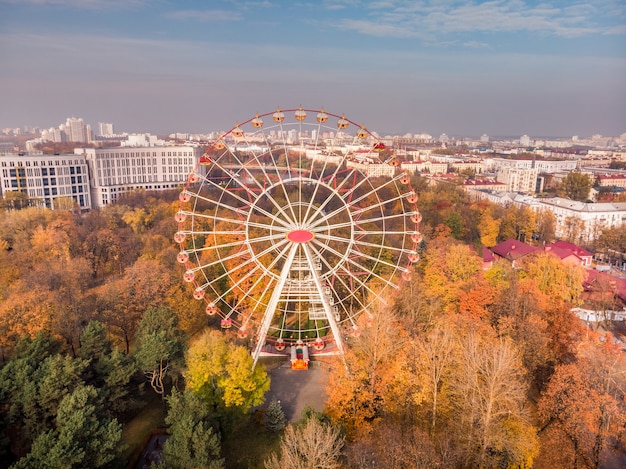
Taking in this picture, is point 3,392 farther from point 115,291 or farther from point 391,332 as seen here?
point 391,332

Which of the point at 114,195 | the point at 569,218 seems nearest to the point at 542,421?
the point at 569,218

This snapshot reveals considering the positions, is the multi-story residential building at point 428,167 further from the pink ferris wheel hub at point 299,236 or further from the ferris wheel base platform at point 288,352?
the pink ferris wheel hub at point 299,236

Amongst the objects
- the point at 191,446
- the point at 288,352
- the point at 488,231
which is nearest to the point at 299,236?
the point at 288,352

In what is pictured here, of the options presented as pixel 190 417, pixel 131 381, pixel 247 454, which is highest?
pixel 190 417

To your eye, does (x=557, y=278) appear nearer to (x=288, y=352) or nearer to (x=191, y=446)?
(x=288, y=352)

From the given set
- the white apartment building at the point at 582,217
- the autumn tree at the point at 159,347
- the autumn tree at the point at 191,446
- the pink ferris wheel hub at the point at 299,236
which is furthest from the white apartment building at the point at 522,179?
the autumn tree at the point at 191,446
